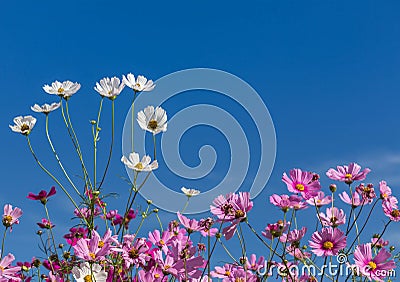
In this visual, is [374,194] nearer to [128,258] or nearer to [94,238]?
[128,258]

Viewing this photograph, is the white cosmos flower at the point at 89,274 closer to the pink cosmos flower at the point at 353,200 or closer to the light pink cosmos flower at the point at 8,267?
the light pink cosmos flower at the point at 8,267

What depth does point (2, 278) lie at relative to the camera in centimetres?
207

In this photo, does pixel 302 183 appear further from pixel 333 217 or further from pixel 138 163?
pixel 138 163

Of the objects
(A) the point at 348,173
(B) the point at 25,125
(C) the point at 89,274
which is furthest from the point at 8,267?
(A) the point at 348,173

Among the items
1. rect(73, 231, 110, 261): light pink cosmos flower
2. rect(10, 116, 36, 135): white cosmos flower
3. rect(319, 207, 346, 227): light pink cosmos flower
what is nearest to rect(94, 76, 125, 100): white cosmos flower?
rect(10, 116, 36, 135): white cosmos flower

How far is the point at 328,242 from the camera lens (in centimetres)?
177

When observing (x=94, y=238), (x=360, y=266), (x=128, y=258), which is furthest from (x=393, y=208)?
(x=94, y=238)

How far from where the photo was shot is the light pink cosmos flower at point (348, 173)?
2.02 metres

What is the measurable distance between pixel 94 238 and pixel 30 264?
1193 millimetres

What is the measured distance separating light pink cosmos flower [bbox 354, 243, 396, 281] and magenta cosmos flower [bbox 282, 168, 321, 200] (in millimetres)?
227

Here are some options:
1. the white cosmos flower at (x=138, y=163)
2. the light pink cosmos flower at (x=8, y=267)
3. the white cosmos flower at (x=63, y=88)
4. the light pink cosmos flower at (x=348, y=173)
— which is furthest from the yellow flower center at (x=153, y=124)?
the light pink cosmos flower at (x=8, y=267)

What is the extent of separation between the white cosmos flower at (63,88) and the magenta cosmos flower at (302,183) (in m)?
0.86

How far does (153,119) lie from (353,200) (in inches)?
30.3

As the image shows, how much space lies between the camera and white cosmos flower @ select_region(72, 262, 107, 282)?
166 centimetres
